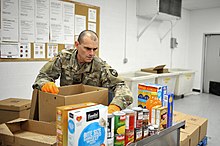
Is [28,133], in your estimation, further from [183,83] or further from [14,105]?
[183,83]

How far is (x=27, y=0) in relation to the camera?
3.28 m

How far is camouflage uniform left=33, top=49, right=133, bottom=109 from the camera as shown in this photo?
192cm

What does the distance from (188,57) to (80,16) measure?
16.2 feet

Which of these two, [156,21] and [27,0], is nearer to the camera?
[27,0]

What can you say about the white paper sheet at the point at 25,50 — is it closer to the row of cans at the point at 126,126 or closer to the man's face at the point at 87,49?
the man's face at the point at 87,49

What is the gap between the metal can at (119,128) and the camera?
1.24 metres

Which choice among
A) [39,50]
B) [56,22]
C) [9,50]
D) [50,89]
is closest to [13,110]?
[9,50]

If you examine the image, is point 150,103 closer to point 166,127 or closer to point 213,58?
point 166,127

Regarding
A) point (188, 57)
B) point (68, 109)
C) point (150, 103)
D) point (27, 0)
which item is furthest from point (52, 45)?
point (188, 57)

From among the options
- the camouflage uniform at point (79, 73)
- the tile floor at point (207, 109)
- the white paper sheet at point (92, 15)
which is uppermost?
the white paper sheet at point (92, 15)

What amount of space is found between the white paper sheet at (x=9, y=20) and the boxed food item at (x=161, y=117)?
249 cm

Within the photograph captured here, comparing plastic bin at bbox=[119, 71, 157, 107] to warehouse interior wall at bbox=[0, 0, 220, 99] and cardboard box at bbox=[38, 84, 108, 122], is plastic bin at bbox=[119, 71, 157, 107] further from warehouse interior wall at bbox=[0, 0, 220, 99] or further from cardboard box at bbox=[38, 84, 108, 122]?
cardboard box at bbox=[38, 84, 108, 122]

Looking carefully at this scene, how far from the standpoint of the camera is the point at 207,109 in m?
5.13

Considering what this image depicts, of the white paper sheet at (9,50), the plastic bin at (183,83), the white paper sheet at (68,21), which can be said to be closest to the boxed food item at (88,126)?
the white paper sheet at (9,50)
